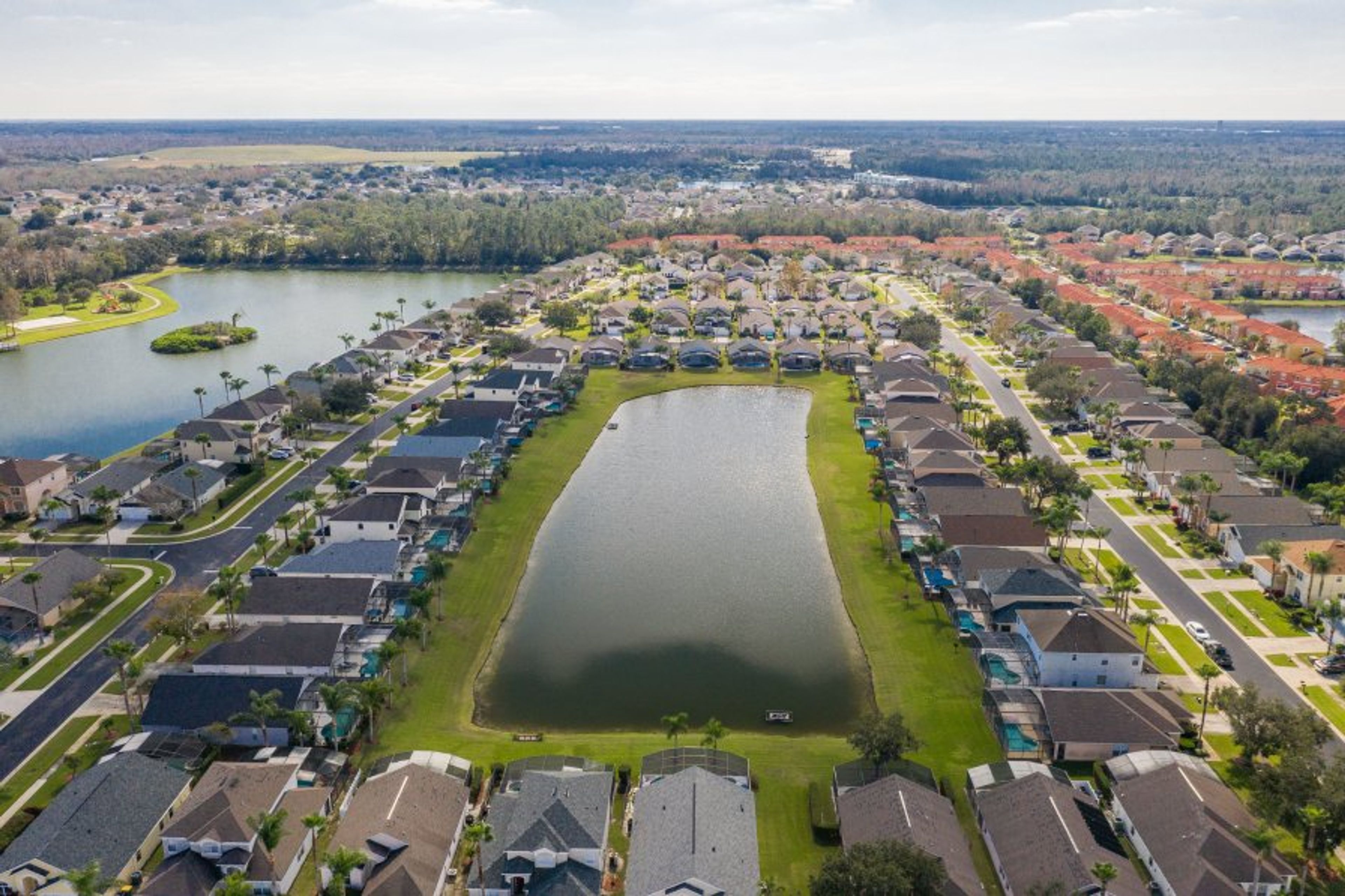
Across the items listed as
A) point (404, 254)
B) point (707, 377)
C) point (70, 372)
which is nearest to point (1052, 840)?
point (707, 377)

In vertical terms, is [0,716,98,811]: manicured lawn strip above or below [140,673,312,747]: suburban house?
below

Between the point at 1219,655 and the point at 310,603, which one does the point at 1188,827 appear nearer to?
the point at 1219,655

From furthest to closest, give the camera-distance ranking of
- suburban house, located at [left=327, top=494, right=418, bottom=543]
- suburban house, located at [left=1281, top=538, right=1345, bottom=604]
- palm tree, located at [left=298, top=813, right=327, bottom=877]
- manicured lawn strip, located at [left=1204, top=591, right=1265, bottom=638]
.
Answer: suburban house, located at [left=327, top=494, right=418, bottom=543] < suburban house, located at [left=1281, top=538, right=1345, bottom=604] < manicured lawn strip, located at [left=1204, top=591, right=1265, bottom=638] < palm tree, located at [left=298, top=813, right=327, bottom=877]

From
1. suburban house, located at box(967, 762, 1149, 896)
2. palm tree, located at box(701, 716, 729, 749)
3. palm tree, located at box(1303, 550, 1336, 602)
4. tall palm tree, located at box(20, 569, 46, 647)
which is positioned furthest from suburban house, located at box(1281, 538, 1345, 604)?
tall palm tree, located at box(20, 569, 46, 647)

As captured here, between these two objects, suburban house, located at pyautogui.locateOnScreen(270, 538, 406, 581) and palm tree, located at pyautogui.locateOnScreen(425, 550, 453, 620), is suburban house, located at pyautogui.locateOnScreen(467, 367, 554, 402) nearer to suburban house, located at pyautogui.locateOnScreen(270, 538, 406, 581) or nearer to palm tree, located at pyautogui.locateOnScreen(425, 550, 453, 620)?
suburban house, located at pyautogui.locateOnScreen(270, 538, 406, 581)

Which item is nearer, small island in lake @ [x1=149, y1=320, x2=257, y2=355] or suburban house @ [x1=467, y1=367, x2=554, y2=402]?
suburban house @ [x1=467, y1=367, x2=554, y2=402]

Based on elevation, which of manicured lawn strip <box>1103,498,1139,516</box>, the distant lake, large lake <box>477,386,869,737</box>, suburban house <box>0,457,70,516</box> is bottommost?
large lake <box>477,386,869,737</box>

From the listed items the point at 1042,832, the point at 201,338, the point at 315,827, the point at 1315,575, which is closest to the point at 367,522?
the point at 315,827

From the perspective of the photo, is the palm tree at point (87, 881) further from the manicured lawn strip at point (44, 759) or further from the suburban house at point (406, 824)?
the manicured lawn strip at point (44, 759)

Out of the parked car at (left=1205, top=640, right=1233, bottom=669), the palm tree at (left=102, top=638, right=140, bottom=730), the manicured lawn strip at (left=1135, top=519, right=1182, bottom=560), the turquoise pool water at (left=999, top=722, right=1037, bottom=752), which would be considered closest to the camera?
the turquoise pool water at (left=999, top=722, right=1037, bottom=752)
